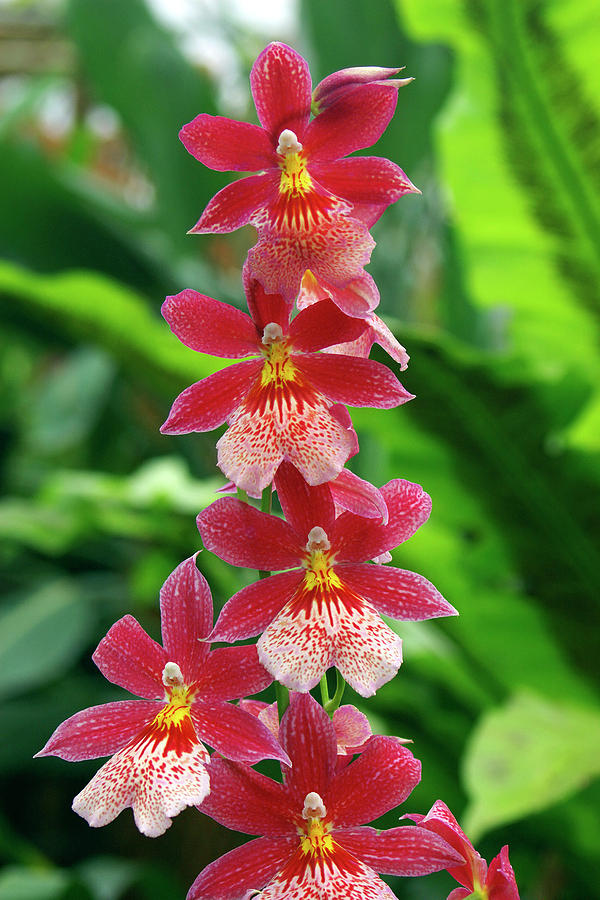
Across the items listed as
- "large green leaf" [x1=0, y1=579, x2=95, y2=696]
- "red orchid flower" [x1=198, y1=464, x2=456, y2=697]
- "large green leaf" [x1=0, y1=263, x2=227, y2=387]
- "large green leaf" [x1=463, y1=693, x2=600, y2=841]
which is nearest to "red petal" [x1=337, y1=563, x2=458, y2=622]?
"red orchid flower" [x1=198, y1=464, x2=456, y2=697]

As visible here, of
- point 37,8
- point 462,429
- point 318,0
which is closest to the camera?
point 462,429

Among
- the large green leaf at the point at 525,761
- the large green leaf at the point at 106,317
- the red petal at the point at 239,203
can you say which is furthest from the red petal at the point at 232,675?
the large green leaf at the point at 106,317

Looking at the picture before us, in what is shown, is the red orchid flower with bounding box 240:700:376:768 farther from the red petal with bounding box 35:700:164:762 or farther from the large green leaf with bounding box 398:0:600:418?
the large green leaf with bounding box 398:0:600:418

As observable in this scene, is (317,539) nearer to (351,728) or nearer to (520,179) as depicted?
(351,728)

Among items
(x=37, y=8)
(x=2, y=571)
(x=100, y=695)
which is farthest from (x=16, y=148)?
(x=37, y=8)

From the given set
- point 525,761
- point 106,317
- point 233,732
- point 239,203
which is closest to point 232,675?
point 233,732

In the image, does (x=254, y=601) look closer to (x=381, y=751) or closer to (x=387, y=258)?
(x=381, y=751)

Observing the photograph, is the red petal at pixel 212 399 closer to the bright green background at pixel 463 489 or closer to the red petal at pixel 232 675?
the red petal at pixel 232 675
